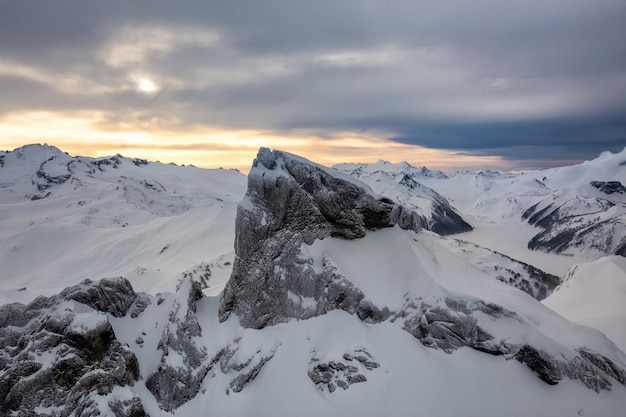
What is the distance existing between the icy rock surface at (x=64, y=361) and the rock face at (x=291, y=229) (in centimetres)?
1144

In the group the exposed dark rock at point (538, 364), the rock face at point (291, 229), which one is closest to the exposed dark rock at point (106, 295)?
the rock face at point (291, 229)

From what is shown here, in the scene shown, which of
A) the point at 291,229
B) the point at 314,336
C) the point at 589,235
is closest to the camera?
the point at 314,336

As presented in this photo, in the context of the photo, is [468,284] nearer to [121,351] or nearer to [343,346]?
[343,346]

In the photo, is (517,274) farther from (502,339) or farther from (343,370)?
(343,370)

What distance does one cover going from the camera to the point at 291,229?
38.9 metres

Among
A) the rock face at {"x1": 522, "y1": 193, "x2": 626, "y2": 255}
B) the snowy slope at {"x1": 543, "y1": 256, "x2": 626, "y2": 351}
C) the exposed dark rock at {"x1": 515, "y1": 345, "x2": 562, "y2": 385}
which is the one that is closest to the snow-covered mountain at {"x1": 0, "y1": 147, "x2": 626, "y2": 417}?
the exposed dark rock at {"x1": 515, "y1": 345, "x2": 562, "y2": 385}

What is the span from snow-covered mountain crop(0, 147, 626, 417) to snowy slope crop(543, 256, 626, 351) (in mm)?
17758

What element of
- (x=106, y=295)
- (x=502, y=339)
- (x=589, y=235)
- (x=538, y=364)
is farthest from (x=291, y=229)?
(x=589, y=235)

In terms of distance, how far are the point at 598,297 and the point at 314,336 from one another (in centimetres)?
4575

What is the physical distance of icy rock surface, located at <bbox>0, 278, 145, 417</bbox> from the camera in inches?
1081

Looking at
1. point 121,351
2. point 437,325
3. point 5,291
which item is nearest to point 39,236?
point 5,291

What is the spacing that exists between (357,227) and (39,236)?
6824 inches

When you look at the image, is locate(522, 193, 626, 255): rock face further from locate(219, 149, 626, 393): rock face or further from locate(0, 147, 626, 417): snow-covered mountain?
locate(0, 147, 626, 417): snow-covered mountain

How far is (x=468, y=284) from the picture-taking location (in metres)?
31.9
